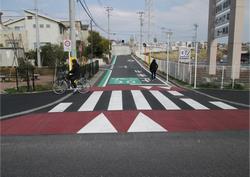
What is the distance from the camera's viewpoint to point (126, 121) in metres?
7.45

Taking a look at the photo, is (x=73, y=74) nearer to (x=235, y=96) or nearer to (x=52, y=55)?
(x=235, y=96)

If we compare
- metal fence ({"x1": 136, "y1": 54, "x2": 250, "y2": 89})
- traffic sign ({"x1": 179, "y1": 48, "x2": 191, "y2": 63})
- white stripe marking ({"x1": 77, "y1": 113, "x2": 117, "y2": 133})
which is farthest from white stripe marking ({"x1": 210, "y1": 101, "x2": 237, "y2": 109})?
traffic sign ({"x1": 179, "y1": 48, "x2": 191, "y2": 63})

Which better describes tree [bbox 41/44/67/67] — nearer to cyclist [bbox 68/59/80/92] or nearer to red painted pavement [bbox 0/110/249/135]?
cyclist [bbox 68/59/80/92]

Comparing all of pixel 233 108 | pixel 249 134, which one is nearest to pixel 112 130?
pixel 249 134

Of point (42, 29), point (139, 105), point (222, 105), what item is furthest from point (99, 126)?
point (42, 29)

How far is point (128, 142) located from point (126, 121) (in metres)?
1.78

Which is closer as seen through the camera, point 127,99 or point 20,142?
point 20,142

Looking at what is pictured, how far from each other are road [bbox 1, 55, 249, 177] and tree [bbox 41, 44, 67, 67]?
81.2ft

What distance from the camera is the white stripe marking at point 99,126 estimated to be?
654 centimetres

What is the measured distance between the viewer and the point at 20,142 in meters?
5.84

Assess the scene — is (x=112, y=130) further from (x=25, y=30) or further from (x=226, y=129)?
(x=25, y=30)

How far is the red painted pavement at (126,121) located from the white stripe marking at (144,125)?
0.45 feet

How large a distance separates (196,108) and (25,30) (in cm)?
4255

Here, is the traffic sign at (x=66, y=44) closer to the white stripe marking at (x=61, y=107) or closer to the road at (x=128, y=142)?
the white stripe marking at (x=61, y=107)
